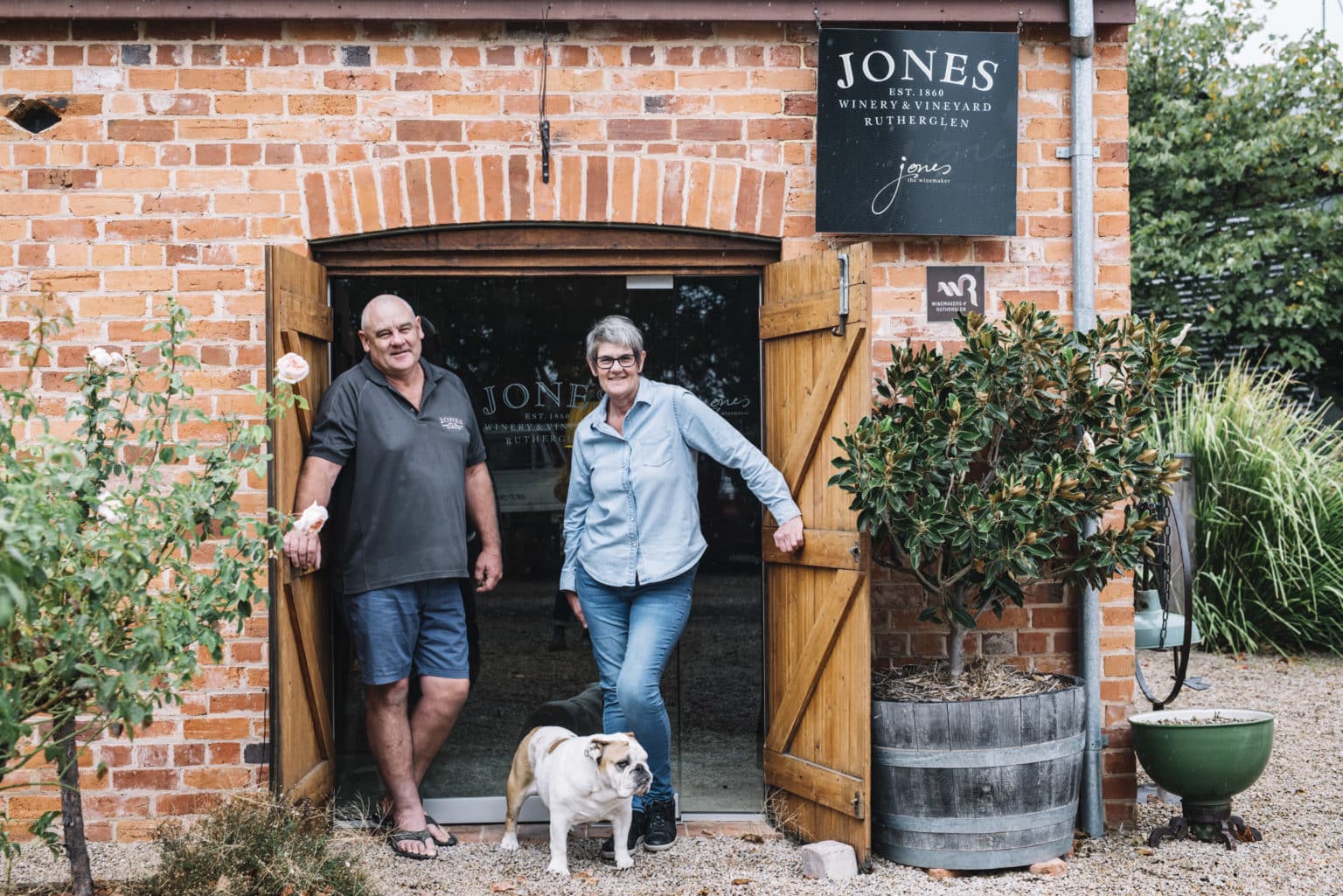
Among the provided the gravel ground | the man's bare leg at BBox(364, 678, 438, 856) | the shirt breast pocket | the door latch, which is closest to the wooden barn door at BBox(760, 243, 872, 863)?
the door latch

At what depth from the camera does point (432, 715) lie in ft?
15.0

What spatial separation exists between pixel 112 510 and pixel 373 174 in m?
2.11

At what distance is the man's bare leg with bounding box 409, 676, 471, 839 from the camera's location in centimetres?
457

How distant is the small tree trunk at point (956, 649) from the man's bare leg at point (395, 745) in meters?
2.11

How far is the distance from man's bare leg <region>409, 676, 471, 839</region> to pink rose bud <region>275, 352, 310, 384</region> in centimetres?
158

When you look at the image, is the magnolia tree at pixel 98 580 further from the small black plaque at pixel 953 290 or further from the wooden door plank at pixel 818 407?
the small black plaque at pixel 953 290

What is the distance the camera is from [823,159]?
454 centimetres

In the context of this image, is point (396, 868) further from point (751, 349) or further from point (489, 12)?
point (489, 12)

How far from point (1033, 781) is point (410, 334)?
2858 millimetres

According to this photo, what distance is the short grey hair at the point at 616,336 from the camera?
14.2 ft

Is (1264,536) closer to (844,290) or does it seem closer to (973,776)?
(973,776)

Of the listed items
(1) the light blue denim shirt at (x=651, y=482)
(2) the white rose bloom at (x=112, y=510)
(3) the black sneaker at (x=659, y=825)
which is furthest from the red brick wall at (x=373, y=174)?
(2) the white rose bloom at (x=112, y=510)

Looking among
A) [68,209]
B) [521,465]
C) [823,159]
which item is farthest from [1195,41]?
[68,209]

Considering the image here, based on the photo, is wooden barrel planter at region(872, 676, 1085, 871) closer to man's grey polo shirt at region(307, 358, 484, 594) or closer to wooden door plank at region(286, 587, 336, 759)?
man's grey polo shirt at region(307, 358, 484, 594)
